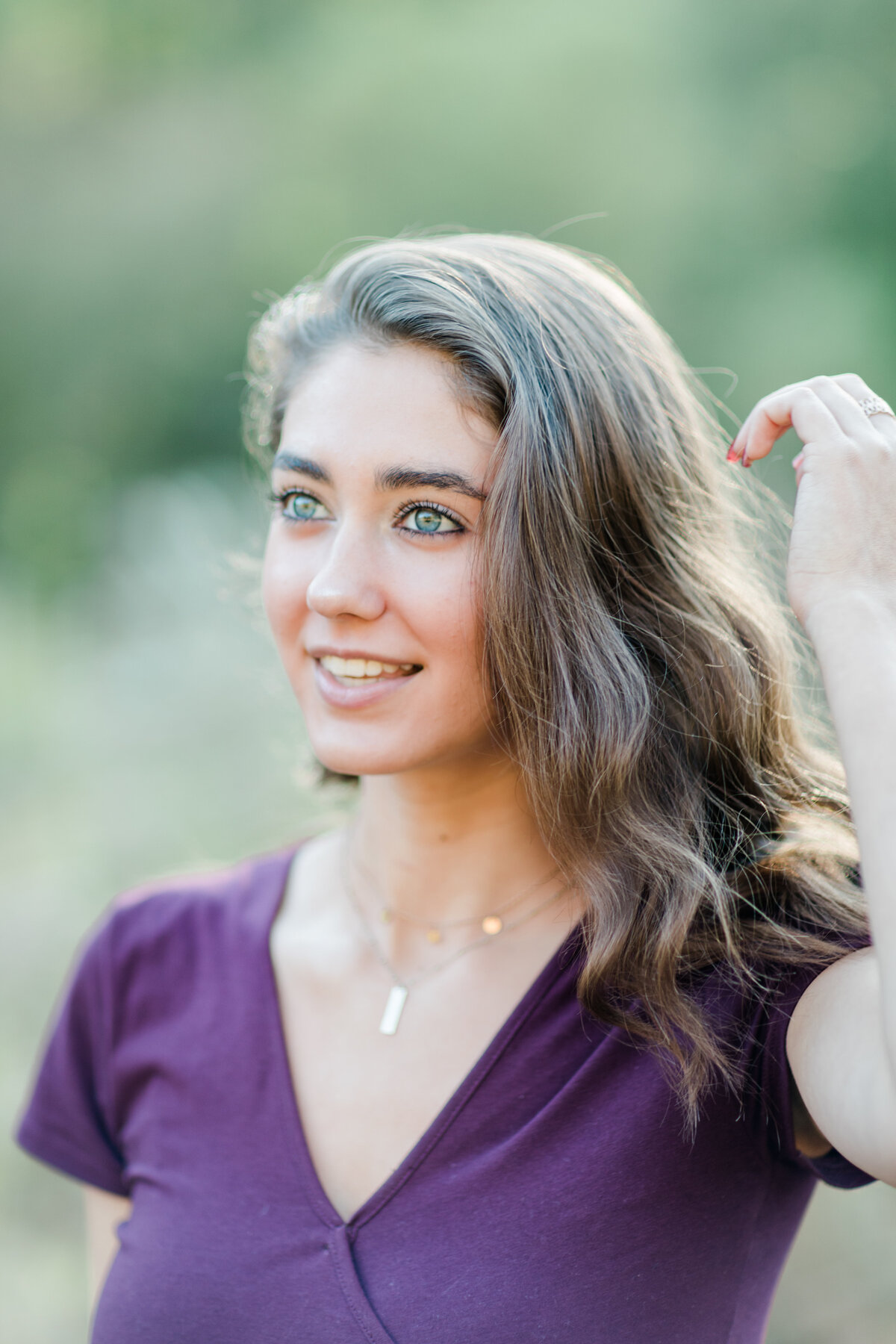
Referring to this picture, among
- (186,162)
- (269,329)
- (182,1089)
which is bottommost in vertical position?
(182,1089)

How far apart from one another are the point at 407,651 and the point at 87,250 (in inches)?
203

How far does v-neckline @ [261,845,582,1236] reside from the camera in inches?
59.4

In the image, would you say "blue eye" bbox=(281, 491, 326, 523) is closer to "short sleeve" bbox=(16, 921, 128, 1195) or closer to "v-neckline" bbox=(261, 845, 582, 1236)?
"v-neckline" bbox=(261, 845, 582, 1236)

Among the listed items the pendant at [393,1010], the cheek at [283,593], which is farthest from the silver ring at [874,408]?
the pendant at [393,1010]

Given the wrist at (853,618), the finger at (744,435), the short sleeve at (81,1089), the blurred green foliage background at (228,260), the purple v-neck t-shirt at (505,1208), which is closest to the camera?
the wrist at (853,618)

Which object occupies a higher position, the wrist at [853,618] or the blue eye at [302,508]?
the blue eye at [302,508]

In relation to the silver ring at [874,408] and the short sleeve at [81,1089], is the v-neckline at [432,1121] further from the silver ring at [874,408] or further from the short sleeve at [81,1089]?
the silver ring at [874,408]

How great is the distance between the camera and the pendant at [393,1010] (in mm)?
1726

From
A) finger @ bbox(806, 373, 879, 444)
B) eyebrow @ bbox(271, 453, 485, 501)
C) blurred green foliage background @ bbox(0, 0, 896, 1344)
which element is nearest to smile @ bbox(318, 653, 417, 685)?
eyebrow @ bbox(271, 453, 485, 501)

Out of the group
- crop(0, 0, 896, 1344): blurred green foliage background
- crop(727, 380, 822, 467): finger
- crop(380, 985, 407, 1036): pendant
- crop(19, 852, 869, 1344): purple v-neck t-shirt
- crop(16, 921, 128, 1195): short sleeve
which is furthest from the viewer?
crop(0, 0, 896, 1344): blurred green foliage background

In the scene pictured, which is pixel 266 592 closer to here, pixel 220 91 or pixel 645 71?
pixel 645 71

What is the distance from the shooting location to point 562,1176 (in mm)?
1448

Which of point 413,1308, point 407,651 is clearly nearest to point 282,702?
point 407,651

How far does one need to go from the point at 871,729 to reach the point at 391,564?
0.68 meters
